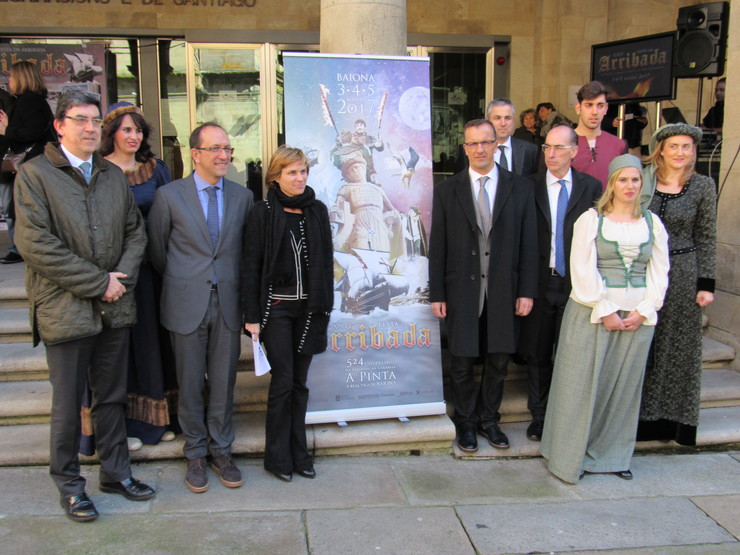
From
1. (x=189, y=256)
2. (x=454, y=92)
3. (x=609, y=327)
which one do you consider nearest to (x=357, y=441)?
(x=189, y=256)

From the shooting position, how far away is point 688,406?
4168 millimetres

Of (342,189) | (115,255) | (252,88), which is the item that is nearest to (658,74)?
(342,189)

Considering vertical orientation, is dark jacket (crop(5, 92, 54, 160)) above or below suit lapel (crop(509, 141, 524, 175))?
above

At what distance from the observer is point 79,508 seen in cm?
328

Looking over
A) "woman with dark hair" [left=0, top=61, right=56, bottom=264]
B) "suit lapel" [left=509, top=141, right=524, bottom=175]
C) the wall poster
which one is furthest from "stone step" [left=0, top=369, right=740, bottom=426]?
the wall poster

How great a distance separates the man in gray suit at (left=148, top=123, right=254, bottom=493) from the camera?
139 inches

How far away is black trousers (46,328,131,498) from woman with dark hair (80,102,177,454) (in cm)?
25

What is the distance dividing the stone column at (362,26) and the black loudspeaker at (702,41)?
362 cm

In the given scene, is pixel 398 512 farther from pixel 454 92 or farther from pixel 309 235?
pixel 454 92

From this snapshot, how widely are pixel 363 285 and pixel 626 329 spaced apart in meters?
1.54

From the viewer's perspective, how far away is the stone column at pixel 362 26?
4.52 metres

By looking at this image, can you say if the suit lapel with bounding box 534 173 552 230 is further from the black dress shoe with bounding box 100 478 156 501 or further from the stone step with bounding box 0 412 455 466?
the black dress shoe with bounding box 100 478 156 501

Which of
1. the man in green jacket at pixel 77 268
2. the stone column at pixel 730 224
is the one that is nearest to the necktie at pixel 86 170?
the man in green jacket at pixel 77 268

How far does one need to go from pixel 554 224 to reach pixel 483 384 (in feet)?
3.56
